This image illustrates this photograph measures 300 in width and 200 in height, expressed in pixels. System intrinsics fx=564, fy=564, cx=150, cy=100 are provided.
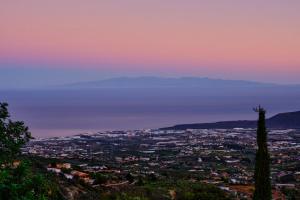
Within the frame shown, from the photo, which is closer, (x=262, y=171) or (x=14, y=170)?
(x=14, y=170)

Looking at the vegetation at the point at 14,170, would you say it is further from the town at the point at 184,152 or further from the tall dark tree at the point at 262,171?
the town at the point at 184,152

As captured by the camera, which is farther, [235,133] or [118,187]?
[235,133]

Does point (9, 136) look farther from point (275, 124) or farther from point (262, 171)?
point (275, 124)

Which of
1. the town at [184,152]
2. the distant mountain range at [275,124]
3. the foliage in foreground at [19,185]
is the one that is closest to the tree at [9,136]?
the foliage in foreground at [19,185]

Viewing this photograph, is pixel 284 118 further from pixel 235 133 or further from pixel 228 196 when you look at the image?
pixel 228 196

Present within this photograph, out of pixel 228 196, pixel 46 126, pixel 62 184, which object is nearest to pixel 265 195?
pixel 228 196

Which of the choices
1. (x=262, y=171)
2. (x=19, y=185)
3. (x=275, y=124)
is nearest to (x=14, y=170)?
(x=19, y=185)

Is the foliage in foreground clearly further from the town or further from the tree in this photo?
the town
